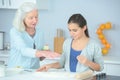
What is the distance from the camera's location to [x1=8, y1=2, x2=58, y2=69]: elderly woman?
97.2 inches

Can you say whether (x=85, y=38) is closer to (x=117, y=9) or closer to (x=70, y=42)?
(x=70, y=42)

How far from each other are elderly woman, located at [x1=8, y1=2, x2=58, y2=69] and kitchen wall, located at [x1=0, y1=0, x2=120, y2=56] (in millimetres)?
1439

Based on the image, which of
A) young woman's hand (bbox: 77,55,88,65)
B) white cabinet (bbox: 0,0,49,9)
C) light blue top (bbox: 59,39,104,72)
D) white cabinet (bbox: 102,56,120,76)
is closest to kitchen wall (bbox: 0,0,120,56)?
white cabinet (bbox: 0,0,49,9)

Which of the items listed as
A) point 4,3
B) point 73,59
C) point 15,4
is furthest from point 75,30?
point 4,3

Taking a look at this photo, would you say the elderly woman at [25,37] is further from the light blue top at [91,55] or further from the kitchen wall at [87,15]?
the kitchen wall at [87,15]

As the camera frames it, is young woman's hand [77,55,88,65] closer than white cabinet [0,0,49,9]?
Yes

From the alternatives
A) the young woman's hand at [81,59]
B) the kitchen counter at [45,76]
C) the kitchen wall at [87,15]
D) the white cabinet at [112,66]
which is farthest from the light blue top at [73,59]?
the kitchen wall at [87,15]

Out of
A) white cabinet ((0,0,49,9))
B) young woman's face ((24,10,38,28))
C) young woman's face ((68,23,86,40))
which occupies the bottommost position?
young woman's face ((68,23,86,40))

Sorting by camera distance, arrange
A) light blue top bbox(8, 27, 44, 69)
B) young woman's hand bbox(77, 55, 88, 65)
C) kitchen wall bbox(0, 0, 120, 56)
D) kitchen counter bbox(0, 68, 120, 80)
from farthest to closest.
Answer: kitchen wall bbox(0, 0, 120, 56) < light blue top bbox(8, 27, 44, 69) < young woman's hand bbox(77, 55, 88, 65) < kitchen counter bbox(0, 68, 120, 80)

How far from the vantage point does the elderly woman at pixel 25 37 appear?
2.47 metres

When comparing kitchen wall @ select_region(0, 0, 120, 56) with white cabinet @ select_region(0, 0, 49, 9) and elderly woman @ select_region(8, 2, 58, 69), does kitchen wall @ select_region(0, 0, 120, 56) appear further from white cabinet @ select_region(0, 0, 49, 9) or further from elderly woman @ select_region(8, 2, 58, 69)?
elderly woman @ select_region(8, 2, 58, 69)

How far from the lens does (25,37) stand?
Answer: 2.55 metres

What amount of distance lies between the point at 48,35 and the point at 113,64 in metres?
1.10

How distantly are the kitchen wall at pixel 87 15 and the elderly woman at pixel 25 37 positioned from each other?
4.72 feet
